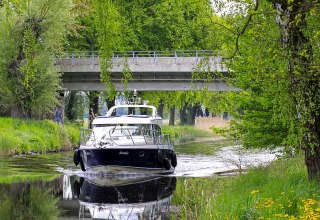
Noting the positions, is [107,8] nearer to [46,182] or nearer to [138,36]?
[46,182]

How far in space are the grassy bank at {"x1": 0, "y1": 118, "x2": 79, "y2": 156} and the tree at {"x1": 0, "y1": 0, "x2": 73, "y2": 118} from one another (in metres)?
1.38

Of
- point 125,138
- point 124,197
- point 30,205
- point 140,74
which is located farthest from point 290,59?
point 140,74

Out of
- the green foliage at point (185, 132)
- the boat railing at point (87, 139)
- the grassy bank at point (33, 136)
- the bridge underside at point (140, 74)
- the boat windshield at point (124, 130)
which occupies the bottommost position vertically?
the green foliage at point (185, 132)

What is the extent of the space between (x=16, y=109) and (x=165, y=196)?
23874 millimetres

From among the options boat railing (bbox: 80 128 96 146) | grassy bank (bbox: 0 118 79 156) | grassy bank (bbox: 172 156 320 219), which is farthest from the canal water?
grassy bank (bbox: 0 118 79 156)

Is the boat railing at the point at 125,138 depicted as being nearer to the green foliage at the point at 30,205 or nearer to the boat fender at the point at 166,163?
the boat fender at the point at 166,163

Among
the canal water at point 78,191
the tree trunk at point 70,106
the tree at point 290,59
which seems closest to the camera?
the tree at point 290,59

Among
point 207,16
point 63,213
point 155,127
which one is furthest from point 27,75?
point 207,16

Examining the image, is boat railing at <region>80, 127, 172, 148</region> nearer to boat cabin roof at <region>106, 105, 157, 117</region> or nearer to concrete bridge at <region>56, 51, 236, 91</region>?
boat cabin roof at <region>106, 105, 157, 117</region>

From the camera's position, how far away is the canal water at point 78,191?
673 inches

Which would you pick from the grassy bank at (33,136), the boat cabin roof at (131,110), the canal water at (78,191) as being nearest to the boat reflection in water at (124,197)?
the canal water at (78,191)

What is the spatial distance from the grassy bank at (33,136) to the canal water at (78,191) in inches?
75.5

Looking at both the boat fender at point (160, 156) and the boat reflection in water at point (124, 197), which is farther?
the boat fender at point (160, 156)

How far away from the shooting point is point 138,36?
56250 millimetres
